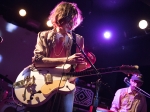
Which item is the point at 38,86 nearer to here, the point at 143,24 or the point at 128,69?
the point at 128,69

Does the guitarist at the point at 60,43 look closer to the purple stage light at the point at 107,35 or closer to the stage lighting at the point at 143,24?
the stage lighting at the point at 143,24

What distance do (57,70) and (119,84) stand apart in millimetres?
7485

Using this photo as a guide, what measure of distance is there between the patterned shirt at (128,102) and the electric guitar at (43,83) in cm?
415

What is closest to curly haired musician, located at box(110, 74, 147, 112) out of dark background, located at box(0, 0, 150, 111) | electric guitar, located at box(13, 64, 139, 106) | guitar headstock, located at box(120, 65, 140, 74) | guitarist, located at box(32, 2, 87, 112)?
dark background, located at box(0, 0, 150, 111)

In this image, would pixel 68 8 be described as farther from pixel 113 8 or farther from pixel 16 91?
pixel 113 8

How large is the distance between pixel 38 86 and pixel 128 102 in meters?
4.76

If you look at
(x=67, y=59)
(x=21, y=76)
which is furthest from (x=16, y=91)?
(x=67, y=59)

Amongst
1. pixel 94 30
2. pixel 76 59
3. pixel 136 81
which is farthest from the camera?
pixel 94 30

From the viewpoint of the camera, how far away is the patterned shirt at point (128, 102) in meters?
6.26

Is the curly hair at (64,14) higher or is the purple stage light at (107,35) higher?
the purple stage light at (107,35)

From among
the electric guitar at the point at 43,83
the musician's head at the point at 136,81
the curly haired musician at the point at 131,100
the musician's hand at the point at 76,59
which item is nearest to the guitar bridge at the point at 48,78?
the electric guitar at the point at 43,83

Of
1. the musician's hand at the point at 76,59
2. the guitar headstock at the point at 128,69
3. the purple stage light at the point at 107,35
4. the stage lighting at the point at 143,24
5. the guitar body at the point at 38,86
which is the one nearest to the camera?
the guitar body at the point at 38,86

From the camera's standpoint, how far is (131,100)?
6414 mm

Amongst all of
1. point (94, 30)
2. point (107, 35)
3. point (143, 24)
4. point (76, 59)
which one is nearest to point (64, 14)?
point (76, 59)
